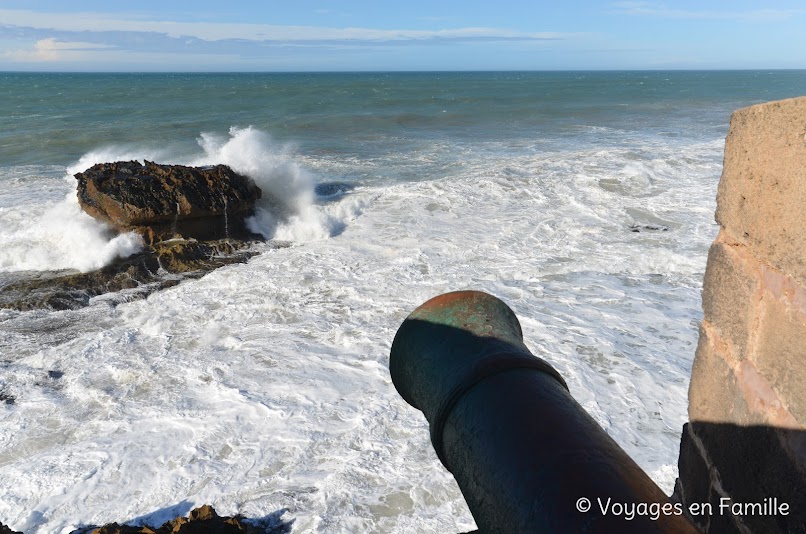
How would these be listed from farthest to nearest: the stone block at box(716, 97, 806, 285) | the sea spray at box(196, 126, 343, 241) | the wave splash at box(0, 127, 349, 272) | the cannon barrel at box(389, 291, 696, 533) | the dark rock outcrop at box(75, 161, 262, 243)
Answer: the sea spray at box(196, 126, 343, 241), the dark rock outcrop at box(75, 161, 262, 243), the wave splash at box(0, 127, 349, 272), the stone block at box(716, 97, 806, 285), the cannon barrel at box(389, 291, 696, 533)

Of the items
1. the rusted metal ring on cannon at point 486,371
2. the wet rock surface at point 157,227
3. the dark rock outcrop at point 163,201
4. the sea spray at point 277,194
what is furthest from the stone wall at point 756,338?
the dark rock outcrop at point 163,201

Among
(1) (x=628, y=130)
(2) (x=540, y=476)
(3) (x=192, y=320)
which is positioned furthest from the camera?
(1) (x=628, y=130)

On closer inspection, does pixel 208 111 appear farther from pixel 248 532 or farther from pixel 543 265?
pixel 248 532

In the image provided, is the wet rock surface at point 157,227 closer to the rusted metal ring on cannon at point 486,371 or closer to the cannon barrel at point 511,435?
the cannon barrel at point 511,435

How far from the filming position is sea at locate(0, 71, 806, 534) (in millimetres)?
4273

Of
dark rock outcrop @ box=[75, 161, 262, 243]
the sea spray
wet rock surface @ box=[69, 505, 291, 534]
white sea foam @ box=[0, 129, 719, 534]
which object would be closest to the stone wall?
→ white sea foam @ box=[0, 129, 719, 534]

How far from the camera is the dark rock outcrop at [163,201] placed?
10141mm

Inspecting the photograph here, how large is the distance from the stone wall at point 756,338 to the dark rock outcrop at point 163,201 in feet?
29.9

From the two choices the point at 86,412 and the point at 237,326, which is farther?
the point at 237,326

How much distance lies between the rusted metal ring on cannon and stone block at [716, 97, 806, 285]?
2.49 ft

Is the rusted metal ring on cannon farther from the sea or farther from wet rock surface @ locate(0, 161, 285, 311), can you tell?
wet rock surface @ locate(0, 161, 285, 311)

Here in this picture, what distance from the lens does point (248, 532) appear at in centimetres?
377

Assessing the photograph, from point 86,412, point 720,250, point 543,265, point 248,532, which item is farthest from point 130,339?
point 720,250

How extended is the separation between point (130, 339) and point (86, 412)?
1.50 metres
